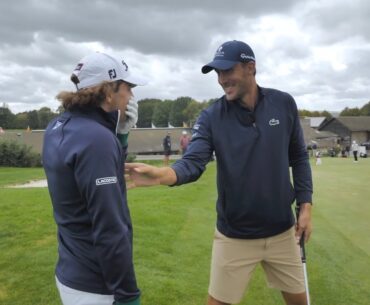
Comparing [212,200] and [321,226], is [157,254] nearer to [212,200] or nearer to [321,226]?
[321,226]

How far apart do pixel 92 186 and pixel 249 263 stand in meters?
2.11

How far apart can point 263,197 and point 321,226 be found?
21.6 ft

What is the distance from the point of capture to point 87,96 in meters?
2.60

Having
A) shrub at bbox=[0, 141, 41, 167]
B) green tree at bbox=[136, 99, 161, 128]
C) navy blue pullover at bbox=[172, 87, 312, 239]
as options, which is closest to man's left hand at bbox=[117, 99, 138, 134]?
navy blue pullover at bbox=[172, 87, 312, 239]

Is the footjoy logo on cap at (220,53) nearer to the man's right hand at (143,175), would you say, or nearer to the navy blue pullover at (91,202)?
the man's right hand at (143,175)

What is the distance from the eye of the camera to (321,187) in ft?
54.1

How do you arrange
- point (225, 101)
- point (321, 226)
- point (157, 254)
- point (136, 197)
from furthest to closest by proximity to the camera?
point (136, 197) < point (321, 226) < point (157, 254) < point (225, 101)

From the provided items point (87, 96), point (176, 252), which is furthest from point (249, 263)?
point (176, 252)

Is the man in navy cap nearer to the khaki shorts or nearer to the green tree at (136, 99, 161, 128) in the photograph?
the khaki shorts

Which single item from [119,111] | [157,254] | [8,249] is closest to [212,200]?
[157,254]

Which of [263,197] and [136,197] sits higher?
[263,197]

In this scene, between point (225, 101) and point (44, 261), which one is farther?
point (44, 261)

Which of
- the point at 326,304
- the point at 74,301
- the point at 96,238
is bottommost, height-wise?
the point at 326,304

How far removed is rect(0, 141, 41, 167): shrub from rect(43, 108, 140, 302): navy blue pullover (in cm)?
3384
